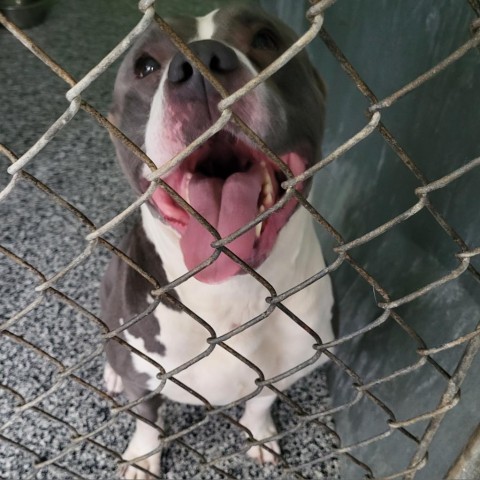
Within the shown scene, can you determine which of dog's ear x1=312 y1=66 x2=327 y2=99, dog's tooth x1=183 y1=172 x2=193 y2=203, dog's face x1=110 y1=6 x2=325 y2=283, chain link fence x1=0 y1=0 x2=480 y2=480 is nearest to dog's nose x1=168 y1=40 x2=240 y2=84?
dog's face x1=110 y1=6 x2=325 y2=283

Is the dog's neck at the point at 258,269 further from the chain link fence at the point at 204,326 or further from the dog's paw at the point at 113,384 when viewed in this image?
the dog's paw at the point at 113,384

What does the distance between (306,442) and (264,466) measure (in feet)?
0.43

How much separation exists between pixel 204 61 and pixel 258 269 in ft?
1.43

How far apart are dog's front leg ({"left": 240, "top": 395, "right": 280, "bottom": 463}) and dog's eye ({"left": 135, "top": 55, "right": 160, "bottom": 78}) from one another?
2.78 ft

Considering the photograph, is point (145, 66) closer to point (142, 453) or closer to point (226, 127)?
point (226, 127)

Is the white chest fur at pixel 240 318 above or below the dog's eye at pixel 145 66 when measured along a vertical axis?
below

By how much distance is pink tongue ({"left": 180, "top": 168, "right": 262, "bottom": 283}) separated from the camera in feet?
3.27

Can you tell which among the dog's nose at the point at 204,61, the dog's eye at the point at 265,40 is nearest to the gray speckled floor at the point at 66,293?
the dog's nose at the point at 204,61

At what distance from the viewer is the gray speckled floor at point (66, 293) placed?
1.58 m

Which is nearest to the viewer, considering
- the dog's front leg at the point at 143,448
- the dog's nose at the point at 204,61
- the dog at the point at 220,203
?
the dog's nose at the point at 204,61

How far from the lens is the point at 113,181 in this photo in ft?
7.79

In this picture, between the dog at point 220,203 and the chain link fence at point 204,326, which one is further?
the dog at point 220,203

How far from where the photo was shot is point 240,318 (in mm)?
1187

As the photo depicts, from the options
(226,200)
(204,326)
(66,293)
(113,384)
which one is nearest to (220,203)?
(226,200)
